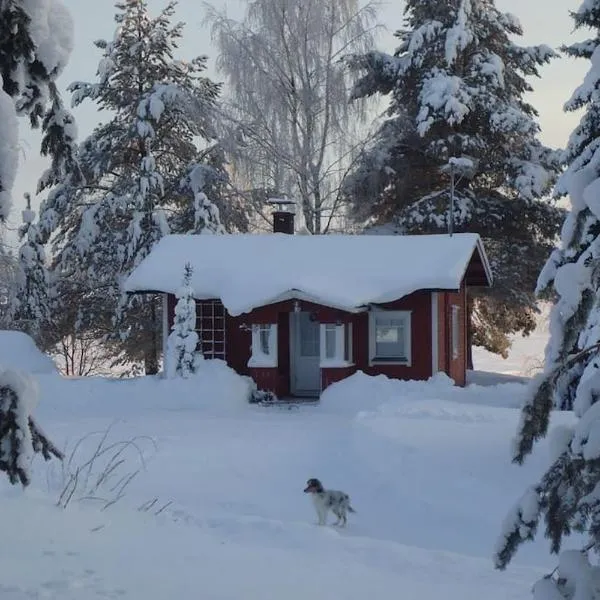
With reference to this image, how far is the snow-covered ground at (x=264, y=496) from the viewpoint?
6.27 m

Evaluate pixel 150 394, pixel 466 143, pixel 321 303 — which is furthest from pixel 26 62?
pixel 466 143

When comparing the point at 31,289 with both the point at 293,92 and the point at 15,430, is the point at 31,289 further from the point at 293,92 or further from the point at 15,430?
the point at 15,430

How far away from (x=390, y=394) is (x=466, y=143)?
12067mm

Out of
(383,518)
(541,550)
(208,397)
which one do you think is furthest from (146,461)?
(208,397)

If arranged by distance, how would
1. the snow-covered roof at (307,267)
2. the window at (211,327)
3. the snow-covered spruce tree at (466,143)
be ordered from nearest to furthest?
1. the snow-covered roof at (307,267)
2. the window at (211,327)
3. the snow-covered spruce tree at (466,143)

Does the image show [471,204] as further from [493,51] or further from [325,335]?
[325,335]

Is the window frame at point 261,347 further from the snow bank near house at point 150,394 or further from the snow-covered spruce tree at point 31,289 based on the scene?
the snow-covered spruce tree at point 31,289

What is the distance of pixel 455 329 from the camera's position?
24.7 m

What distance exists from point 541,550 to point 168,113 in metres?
24.4

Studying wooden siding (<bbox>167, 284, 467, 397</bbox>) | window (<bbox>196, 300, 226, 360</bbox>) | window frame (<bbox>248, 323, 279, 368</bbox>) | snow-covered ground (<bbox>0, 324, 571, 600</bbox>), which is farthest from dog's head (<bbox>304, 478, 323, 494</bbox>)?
window (<bbox>196, 300, 226, 360</bbox>)

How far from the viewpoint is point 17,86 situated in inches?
204

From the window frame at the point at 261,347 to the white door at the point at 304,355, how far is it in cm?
111

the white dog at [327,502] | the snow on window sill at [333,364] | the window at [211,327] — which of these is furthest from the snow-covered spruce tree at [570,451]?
the window at [211,327]

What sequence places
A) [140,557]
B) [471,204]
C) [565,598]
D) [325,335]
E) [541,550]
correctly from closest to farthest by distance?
[565,598] → [140,557] → [541,550] → [325,335] → [471,204]
